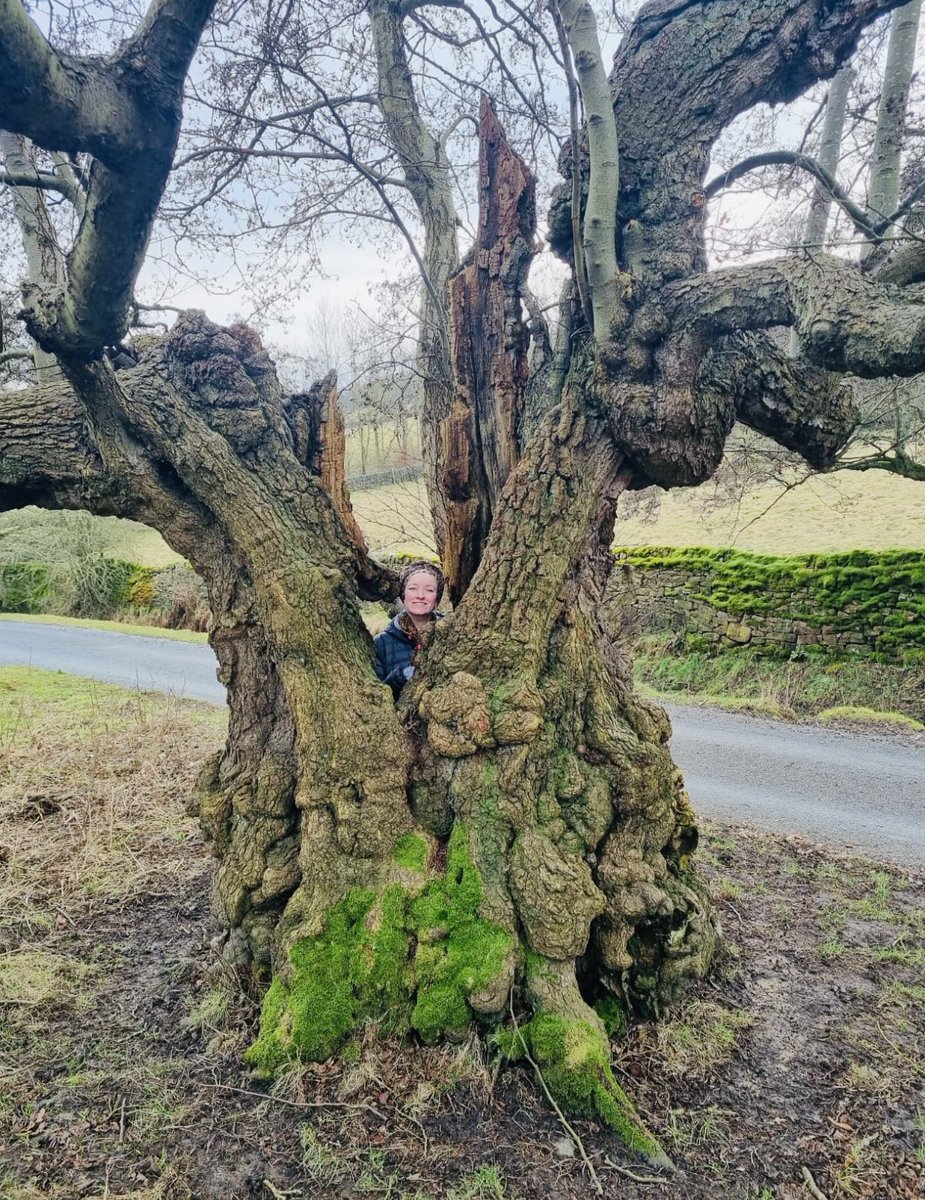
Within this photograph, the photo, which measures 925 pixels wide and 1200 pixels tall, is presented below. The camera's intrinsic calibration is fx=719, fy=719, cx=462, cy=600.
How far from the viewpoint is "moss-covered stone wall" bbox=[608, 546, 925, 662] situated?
35.8 ft

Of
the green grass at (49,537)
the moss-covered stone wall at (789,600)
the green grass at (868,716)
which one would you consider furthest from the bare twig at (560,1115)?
the green grass at (49,537)

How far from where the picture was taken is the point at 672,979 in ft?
11.2

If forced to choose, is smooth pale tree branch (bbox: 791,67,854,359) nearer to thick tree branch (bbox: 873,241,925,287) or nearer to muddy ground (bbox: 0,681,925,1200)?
thick tree branch (bbox: 873,241,925,287)

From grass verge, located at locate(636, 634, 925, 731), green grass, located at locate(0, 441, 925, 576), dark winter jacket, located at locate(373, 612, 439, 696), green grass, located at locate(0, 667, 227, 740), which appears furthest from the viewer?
green grass, located at locate(0, 441, 925, 576)

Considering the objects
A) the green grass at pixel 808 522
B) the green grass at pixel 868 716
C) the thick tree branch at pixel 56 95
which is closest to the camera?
the thick tree branch at pixel 56 95

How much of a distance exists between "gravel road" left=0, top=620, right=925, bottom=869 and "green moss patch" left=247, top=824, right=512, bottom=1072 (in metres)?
A: 3.93

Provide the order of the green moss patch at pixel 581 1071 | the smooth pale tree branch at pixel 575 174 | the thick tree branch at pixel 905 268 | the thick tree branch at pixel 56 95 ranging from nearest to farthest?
the thick tree branch at pixel 56 95, the green moss patch at pixel 581 1071, the smooth pale tree branch at pixel 575 174, the thick tree branch at pixel 905 268

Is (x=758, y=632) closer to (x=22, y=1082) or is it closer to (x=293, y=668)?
(x=293, y=668)

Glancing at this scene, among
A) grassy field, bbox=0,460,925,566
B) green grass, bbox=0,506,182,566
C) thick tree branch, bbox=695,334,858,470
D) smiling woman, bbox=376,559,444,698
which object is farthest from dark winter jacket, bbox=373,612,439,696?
green grass, bbox=0,506,182,566

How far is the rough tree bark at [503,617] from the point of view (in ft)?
9.96

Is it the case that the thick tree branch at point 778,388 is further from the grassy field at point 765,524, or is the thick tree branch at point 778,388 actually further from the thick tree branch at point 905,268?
the grassy field at point 765,524

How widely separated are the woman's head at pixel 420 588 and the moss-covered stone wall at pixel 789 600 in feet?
20.9

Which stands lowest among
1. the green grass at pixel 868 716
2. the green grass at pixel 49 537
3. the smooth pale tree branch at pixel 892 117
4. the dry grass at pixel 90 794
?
the green grass at pixel 868 716

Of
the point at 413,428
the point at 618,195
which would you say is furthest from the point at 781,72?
the point at 413,428
